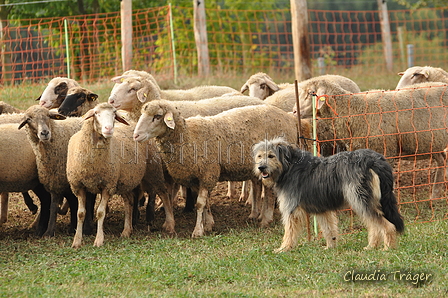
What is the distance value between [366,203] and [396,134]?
8.30ft

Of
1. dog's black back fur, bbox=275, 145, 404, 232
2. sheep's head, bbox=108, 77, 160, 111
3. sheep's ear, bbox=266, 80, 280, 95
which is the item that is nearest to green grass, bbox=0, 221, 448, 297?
dog's black back fur, bbox=275, 145, 404, 232

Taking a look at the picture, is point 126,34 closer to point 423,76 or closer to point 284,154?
point 423,76

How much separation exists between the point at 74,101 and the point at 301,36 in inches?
225

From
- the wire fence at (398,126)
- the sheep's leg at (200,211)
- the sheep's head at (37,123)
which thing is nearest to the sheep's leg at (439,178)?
the wire fence at (398,126)

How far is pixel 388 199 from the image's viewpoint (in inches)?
244

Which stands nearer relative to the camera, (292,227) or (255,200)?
(292,227)

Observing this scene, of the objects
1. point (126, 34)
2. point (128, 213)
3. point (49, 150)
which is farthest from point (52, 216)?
point (126, 34)

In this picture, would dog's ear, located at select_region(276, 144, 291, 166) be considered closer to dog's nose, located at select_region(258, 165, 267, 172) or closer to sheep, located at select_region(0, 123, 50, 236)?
dog's nose, located at select_region(258, 165, 267, 172)

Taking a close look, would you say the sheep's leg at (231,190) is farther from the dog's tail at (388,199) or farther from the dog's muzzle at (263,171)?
the dog's tail at (388,199)

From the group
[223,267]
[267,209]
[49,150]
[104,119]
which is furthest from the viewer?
A: [267,209]

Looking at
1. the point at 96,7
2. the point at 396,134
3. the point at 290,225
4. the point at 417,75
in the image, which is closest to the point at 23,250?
the point at 290,225

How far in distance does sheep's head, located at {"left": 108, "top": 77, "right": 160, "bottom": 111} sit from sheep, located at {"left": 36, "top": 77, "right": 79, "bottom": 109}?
1530 millimetres

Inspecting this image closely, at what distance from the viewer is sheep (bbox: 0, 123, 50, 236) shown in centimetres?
801

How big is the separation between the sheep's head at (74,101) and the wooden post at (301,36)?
17.6 feet
